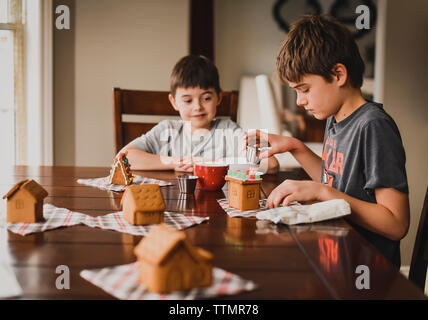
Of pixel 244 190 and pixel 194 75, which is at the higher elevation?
pixel 194 75

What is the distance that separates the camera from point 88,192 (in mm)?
1153

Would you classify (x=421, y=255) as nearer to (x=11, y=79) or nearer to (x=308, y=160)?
(x=308, y=160)

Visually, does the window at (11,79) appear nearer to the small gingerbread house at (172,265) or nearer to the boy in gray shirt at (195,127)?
the boy in gray shirt at (195,127)

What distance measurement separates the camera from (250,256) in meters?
0.66

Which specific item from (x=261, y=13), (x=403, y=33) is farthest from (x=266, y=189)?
(x=261, y=13)

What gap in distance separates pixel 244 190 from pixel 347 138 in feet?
1.43

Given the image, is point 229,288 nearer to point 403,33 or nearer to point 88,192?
point 88,192

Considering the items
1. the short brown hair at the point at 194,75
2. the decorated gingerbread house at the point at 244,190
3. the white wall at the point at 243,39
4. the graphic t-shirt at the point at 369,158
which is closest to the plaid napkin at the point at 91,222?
the decorated gingerbread house at the point at 244,190

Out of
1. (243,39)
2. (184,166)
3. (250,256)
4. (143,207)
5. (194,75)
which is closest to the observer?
(250,256)

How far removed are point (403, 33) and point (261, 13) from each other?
239 centimetres

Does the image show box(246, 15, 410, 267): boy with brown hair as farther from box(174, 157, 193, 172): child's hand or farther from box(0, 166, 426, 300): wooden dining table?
box(174, 157, 193, 172): child's hand

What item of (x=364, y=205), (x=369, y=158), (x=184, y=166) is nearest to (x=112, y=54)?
(x=184, y=166)

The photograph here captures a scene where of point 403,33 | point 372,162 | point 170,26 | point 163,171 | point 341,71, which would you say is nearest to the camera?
point 372,162

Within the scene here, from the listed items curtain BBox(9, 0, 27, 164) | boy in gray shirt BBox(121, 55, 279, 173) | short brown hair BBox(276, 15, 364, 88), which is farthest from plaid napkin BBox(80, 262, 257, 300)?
curtain BBox(9, 0, 27, 164)
